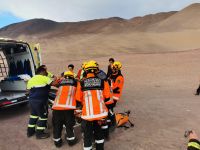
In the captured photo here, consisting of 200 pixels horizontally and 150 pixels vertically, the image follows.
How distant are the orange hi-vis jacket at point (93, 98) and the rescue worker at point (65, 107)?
649mm

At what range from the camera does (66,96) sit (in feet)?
21.1

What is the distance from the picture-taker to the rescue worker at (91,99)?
18.7ft

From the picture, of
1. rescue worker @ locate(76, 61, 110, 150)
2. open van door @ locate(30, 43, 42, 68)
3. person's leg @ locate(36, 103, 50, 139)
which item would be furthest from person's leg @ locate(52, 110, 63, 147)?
open van door @ locate(30, 43, 42, 68)

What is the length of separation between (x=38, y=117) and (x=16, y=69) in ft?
12.4

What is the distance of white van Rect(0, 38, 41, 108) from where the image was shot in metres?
9.45

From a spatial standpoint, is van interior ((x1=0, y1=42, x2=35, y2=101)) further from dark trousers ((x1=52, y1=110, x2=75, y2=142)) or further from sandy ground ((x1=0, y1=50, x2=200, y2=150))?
dark trousers ((x1=52, y1=110, x2=75, y2=142))

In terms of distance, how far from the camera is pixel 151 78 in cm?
1956

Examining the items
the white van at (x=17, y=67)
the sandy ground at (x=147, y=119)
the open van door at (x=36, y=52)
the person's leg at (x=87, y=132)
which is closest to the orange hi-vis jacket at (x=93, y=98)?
the person's leg at (x=87, y=132)

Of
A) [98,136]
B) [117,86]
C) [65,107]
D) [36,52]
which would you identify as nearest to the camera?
[98,136]

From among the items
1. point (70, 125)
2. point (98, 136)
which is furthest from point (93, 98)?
point (70, 125)

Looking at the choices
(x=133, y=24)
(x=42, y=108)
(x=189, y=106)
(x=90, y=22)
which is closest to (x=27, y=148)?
(x=42, y=108)

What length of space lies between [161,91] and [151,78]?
4.85 meters

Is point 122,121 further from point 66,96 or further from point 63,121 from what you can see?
point 66,96

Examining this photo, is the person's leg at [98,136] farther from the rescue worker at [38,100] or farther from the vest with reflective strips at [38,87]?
the vest with reflective strips at [38,87]
